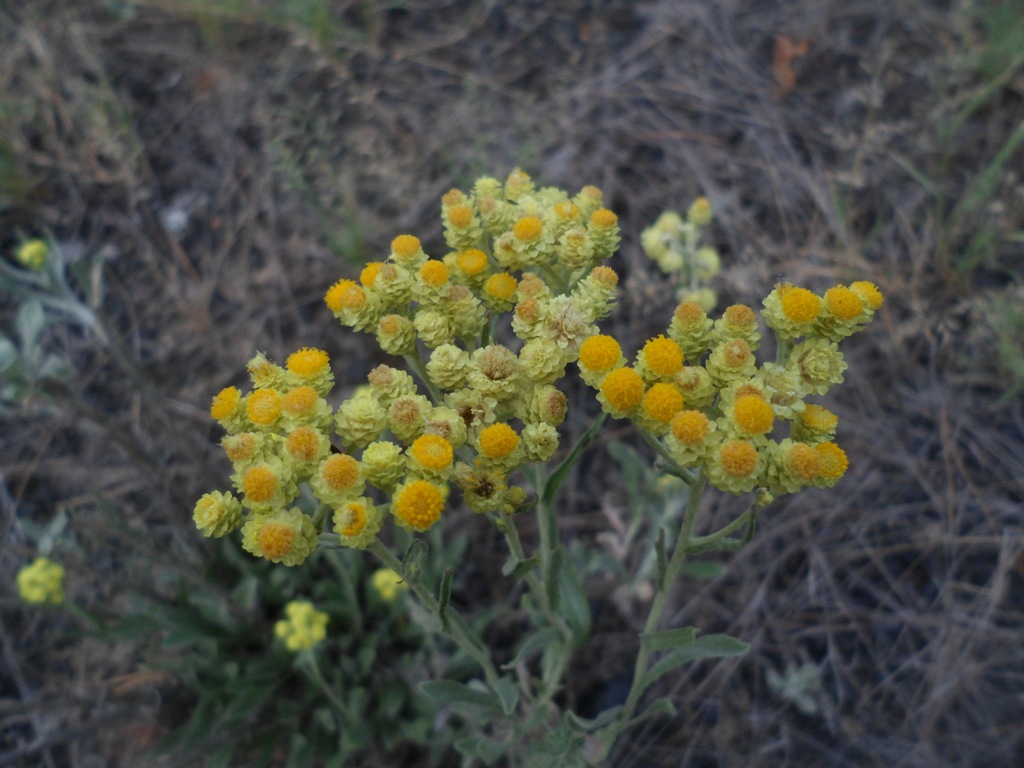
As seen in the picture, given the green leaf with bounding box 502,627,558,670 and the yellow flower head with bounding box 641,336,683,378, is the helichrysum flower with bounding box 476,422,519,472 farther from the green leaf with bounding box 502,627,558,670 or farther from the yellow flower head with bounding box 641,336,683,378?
the green leaf with bounding box 502,627,558,670

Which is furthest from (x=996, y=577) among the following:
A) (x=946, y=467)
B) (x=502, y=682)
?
(x=502, y=682)

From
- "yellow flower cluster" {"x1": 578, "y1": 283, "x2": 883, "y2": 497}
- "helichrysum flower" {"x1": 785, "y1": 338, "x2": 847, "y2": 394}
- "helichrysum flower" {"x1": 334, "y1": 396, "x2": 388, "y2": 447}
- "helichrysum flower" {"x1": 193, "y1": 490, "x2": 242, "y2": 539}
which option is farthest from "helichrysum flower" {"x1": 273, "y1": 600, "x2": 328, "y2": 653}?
"helichrysum flower" {"x1": 785, "y1": 338, "x2": 847, "y2": 394}

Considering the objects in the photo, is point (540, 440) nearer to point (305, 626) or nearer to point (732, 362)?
point (732, 362)

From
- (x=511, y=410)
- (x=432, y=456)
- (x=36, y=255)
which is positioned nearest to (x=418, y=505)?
(x=432, y=456)

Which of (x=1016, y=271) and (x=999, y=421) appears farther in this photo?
(x=1016, y=271)

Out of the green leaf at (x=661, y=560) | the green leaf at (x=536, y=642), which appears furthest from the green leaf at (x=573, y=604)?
the green leaf at (x=661, y=560)

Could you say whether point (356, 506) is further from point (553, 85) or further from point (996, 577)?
point (553, 85)
